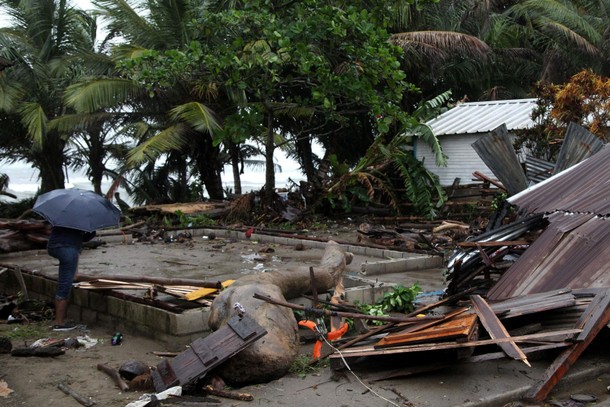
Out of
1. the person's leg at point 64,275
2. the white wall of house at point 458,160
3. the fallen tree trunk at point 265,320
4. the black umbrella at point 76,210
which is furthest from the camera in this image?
the white wall of house at point 458,160

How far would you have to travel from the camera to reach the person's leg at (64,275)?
8.40 m

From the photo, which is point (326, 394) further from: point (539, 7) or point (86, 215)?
point (539, 7)

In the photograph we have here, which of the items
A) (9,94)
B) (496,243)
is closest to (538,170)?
(496,243)

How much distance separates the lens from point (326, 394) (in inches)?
227

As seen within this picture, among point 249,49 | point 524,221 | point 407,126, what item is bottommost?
point 524,221

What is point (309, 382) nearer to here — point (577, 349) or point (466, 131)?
point (577, 349)

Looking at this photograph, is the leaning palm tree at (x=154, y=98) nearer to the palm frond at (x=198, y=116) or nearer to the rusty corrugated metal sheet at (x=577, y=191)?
the palm frond at (x=198, y=116)

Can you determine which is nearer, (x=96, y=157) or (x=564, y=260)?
(x=564, y=260)

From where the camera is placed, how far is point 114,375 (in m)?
6.34

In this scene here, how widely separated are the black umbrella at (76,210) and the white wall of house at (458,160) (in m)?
13.1

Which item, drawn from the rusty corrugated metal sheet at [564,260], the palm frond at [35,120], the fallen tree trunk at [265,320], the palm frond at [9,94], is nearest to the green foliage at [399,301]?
the fallen tree trunk at [265,320]

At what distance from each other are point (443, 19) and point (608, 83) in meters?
8.72

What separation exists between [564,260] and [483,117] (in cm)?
1353

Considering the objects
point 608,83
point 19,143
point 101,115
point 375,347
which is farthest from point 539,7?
point 375,347
